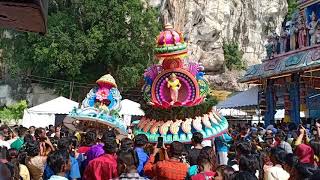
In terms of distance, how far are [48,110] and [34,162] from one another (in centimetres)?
1340

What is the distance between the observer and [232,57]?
36.3 meters

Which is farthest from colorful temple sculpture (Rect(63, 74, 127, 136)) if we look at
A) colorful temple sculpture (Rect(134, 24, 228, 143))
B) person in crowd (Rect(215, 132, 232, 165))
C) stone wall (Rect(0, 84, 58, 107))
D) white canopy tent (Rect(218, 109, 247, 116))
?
stone wall (Rect(0, 84, 58, 107))

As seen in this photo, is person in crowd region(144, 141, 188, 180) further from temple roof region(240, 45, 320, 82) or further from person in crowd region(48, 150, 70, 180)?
temple roof region(240, 45, 320, 82)

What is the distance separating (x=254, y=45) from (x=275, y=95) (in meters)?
21.2

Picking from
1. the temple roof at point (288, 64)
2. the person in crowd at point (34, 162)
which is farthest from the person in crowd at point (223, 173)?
the temple roof at point (288, 64)

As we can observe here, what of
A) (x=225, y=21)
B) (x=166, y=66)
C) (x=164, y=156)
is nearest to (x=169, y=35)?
(x=166, y=66)

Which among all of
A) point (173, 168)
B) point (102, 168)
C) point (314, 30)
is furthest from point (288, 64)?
point (173, 168)

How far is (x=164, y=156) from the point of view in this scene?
18.0ft

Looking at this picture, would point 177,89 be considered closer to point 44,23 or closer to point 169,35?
point 169,35

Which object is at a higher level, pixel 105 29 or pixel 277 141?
pixel 105 29

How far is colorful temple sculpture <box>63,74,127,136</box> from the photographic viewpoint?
11320 millimetres

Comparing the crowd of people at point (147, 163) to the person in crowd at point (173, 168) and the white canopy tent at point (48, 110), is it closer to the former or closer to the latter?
the person in crowd at point (173, 168)

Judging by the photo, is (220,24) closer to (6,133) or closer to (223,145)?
(223,145)

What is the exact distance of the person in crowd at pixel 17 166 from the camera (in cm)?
507
